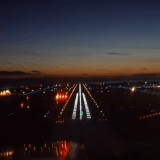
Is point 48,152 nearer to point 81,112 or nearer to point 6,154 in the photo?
point 6,154

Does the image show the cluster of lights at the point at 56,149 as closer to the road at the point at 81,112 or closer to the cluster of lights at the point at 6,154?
the cluster of lights at the point at 6,154

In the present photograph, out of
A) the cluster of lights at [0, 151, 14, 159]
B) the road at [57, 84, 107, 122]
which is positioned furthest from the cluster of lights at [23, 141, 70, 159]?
the road at [57, 84, 107, 122]

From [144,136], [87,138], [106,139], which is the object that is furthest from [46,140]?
[144,136]

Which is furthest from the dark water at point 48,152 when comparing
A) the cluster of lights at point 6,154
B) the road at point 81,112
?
the road at point 81,112

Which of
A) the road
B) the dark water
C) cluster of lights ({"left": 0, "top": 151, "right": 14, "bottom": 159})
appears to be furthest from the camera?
the road

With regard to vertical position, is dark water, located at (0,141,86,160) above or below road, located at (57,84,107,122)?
above

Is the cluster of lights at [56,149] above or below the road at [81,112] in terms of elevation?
above

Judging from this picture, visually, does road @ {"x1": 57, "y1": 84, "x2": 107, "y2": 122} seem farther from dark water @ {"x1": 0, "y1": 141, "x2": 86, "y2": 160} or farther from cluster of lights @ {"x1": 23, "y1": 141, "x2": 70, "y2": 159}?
dark water @ {"x1": 0, "y1": 141, "x2": 86, "y2": 160}

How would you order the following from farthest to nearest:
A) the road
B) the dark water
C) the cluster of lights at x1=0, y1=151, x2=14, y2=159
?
the road, the cluster of lights at x1=0, y1=151, x2=14, y2=159, the dark water

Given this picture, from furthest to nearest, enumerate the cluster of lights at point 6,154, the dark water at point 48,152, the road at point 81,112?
the road at point 81,112, the cluster of lights at point 6,154, the dark water at point 48,152

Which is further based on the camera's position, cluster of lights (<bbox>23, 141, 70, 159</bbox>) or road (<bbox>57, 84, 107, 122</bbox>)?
road (<bbox>57, 84, 107, 122</bbox>)

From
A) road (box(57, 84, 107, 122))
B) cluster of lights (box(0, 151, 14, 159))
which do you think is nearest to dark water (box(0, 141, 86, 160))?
cluster of lights (box(0, 151, 14, 159))
